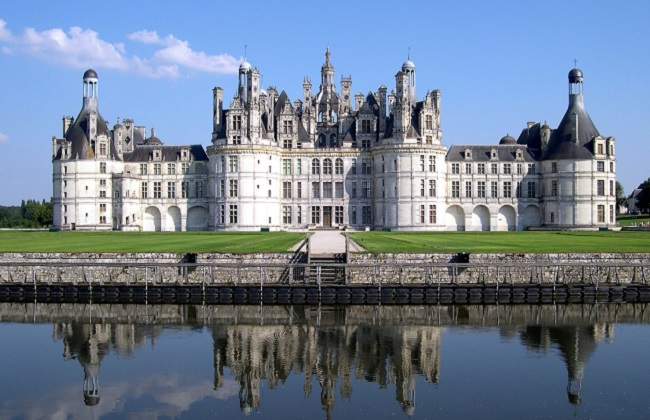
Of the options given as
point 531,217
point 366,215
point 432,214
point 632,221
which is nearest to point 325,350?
point 432,214

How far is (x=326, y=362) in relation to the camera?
24.4m

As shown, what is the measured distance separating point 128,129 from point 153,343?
62.9 metres

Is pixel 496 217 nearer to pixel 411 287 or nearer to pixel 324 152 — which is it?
pixel 324 152

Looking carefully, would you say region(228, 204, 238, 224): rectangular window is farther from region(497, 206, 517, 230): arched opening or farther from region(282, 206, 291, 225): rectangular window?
region(497, 206, 517, 230): arched opening

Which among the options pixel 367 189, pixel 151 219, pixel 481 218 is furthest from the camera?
pixel 151 219

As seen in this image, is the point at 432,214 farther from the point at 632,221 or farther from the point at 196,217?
the point at 632,221

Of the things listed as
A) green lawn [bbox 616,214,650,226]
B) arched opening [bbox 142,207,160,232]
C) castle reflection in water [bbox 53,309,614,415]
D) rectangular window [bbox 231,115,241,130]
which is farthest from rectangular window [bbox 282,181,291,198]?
castle reflection in water [bbox 53,309,614,415]

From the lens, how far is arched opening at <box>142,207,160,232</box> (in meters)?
83.4

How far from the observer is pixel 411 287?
3741cm

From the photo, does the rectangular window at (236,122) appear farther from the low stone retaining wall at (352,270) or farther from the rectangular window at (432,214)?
the low stone retaining wall at (352,270)

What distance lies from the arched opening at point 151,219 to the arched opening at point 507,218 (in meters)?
38.5

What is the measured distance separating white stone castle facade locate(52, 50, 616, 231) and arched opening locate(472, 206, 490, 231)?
0.11 meters

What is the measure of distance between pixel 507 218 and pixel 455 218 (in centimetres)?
573

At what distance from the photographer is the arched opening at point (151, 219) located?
83.4 m
